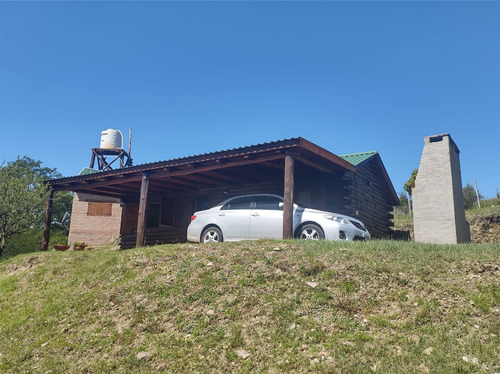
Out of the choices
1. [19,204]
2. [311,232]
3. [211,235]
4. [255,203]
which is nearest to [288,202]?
[311,232]

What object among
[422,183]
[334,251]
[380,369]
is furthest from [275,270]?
[422,183]

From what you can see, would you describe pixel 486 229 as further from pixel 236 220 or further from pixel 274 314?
pixel 274 314

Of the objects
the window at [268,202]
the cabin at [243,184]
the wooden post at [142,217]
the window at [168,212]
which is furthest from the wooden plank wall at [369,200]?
the window at [168,212]

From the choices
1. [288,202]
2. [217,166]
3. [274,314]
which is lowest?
[274,314]

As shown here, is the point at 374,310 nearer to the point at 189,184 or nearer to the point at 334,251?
the point at 334,251

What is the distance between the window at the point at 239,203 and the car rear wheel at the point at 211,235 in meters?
0.73

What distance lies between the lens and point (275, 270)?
24.8 feet

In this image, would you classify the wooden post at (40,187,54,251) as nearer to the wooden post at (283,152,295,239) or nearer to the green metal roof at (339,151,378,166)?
the wooden post at (283,152,295,239)

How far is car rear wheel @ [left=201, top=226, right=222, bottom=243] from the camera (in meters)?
11.9

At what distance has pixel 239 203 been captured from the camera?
A: 12195 mm

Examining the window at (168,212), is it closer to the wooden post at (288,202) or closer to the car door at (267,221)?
the car door at (267,221)

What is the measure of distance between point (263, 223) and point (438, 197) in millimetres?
6212

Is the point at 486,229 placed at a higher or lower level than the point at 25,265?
higher

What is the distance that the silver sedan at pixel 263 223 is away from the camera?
10.4 metres
